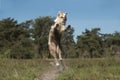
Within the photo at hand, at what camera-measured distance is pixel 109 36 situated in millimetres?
65812

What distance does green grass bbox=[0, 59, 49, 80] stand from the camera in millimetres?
11016

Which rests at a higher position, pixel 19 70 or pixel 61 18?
pixel 61 18

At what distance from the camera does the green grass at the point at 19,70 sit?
1102 cm

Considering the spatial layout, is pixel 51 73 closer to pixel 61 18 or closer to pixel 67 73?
pixel 67 73

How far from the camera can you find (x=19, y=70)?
1288 centimetres

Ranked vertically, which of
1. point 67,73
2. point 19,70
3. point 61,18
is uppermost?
point 61,18

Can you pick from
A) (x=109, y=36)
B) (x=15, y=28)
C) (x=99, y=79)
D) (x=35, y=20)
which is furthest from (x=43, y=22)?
(x=99, y=79)

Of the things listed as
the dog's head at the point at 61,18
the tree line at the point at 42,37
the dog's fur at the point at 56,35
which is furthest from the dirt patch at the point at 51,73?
the tree line at the point at 42,37

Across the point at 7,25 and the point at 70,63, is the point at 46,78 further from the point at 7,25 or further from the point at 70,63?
the point at 7,25

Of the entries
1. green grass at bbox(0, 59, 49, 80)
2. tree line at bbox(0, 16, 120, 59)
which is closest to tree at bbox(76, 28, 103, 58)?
tree line at bbox(0, 16, 120, 59)

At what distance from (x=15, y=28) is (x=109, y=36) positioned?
54.3 feet

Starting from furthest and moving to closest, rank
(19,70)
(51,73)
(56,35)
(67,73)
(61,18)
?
(19,70), (61,18), (56,35), (51,73), (67,73)

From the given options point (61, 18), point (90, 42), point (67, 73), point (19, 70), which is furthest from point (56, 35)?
point (90, 42)

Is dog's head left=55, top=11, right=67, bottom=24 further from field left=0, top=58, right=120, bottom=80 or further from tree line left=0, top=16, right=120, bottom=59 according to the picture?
tree line left=0, top=16, right=120, bottom=59
